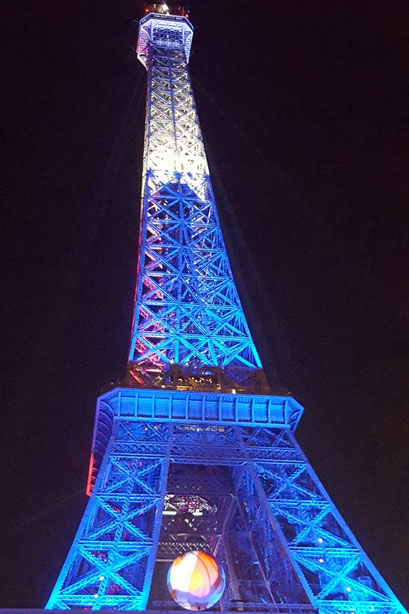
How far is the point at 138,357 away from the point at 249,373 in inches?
199

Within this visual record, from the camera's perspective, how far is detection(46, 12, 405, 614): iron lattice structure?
16516 millimetres

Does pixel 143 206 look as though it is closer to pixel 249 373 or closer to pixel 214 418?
pixel 249 373

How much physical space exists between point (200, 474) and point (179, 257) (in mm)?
14045

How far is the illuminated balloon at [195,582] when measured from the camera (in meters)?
11.2

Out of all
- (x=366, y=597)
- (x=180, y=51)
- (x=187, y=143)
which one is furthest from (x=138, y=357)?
(x=180, y=51)

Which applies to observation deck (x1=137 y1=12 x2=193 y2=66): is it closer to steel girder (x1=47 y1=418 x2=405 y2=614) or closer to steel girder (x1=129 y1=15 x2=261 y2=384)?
steel girder (x1=129 y1=15 x2=261 y2=384)

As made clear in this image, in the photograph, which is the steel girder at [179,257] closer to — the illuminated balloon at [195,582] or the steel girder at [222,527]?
the steel girder at [222,527]

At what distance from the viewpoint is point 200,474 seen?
2584 centimetres

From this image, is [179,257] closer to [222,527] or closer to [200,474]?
[200,474]

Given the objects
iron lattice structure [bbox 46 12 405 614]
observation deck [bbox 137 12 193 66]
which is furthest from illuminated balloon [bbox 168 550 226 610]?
observation deck [bbox 137 12 193 66]

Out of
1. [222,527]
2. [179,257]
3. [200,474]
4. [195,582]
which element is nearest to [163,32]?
[179,257]

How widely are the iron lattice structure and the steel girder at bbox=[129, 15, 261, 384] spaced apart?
0.11 metres

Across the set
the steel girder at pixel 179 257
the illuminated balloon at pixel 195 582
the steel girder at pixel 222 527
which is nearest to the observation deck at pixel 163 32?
the steel girder at pixel 179 257

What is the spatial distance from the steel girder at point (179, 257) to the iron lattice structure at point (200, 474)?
0.11 m
